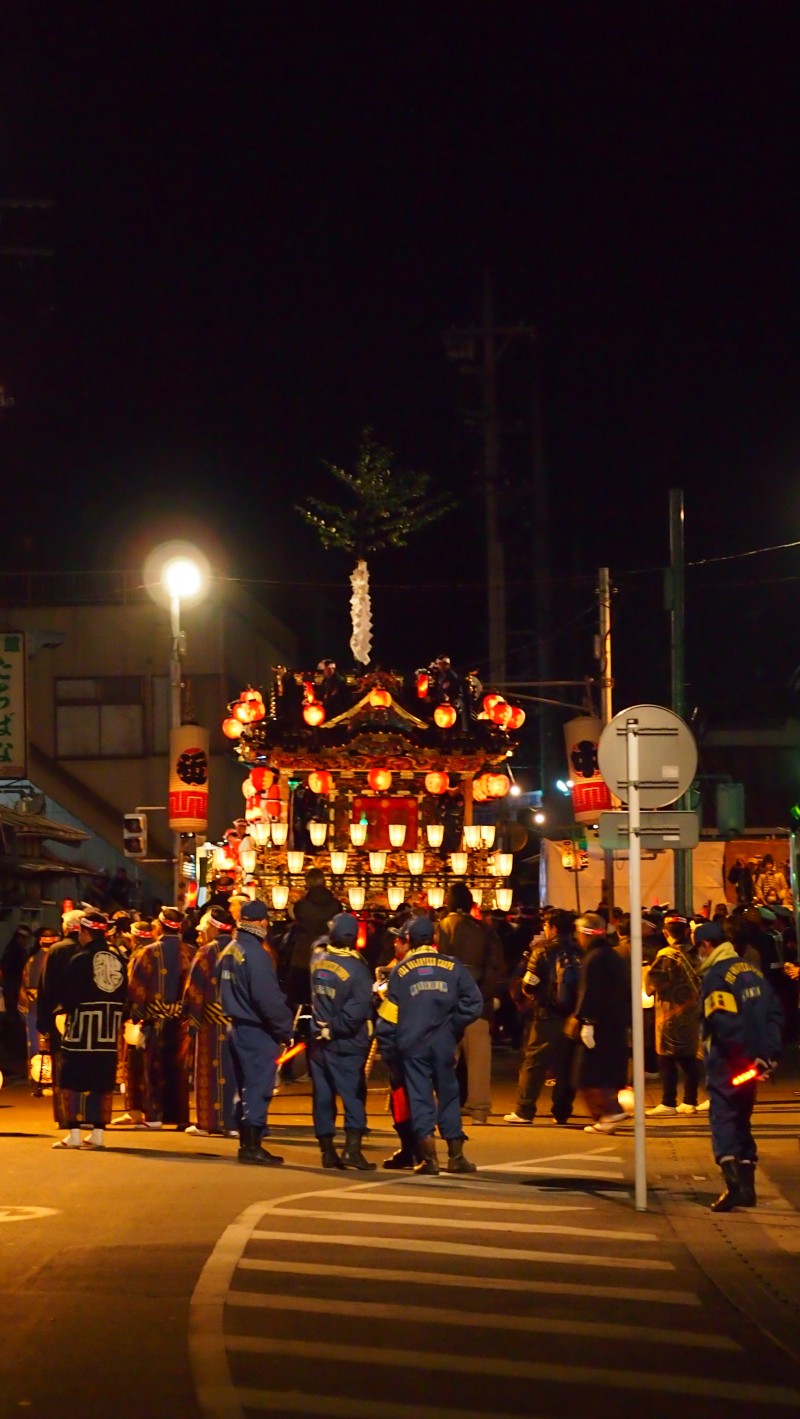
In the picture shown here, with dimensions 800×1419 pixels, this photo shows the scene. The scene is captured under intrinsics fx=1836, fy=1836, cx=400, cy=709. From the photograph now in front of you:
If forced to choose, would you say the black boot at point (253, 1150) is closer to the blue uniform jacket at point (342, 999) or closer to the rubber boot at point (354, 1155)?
the rubber boot at point (354, 1155)

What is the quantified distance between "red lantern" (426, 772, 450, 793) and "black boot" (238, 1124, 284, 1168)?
16483mm

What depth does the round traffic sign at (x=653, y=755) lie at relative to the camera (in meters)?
11.4

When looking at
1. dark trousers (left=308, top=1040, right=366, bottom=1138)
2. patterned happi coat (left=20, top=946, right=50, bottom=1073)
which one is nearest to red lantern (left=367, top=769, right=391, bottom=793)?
patterned happi coat (left=20, top=946, right=50, bottom=1073)

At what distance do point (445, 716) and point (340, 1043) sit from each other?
55.3 feet

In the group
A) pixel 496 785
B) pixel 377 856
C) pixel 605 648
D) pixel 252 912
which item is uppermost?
pixel 605 648

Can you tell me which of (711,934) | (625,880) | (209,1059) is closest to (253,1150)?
(209,1059)

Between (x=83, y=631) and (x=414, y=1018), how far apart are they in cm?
3529

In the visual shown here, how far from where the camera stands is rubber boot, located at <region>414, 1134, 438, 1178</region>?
492 inches

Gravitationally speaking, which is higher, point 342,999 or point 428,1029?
point 342,999

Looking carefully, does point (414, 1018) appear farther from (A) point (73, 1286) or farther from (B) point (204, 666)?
(B) point (204, 666)

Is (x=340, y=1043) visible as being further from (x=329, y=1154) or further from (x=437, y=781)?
(x=437, y=781)

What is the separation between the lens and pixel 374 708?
29875mm

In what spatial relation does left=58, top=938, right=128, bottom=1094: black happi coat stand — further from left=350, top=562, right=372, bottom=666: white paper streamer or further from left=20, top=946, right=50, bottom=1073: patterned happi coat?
left=350, top=562, right=372, bottom=666: white paper streamer

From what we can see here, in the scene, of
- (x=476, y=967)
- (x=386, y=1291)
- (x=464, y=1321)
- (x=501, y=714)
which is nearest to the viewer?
(x=464, y=1321)
